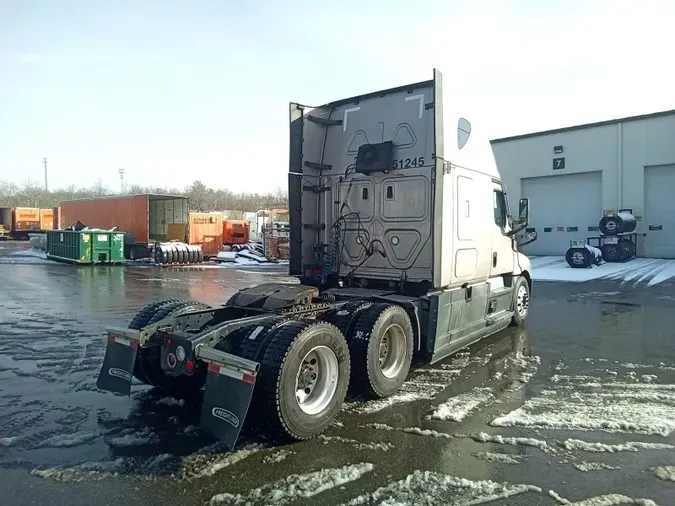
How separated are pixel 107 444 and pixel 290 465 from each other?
1.60m

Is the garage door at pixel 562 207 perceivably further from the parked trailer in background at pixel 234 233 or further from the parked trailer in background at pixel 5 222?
the parked trailer in background at pixel 5 222

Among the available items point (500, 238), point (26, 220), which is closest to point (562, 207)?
point (500, 238)

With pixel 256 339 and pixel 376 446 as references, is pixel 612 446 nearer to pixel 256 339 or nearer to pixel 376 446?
pixel 376 446

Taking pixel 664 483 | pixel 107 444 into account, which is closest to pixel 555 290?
pixel 664 483

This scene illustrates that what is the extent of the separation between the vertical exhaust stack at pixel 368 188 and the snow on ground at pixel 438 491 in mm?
2979

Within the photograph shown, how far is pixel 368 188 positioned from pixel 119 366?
3.93 metres

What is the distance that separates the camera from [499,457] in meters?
4.12

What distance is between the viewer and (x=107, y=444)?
A: 14.1 ft

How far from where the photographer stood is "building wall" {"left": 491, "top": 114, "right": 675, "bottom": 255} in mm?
26016

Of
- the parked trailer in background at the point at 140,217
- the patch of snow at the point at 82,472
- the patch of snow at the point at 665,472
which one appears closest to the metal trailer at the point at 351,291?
the patch of snow at the point at 82,472

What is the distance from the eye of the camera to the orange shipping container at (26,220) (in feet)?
167

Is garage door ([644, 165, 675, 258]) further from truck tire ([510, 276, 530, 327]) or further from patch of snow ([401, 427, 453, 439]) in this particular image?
Result: patch of snow ([401, 427, 453, 439])

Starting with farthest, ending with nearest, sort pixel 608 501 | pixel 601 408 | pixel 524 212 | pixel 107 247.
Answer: pixel 107 247 < pixel 524 212 < pixel 601 408 < pixel 608 501

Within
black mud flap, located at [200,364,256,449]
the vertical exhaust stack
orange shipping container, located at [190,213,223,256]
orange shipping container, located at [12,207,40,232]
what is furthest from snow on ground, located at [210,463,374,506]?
orange shipping container, located at [12,207,40,232]
